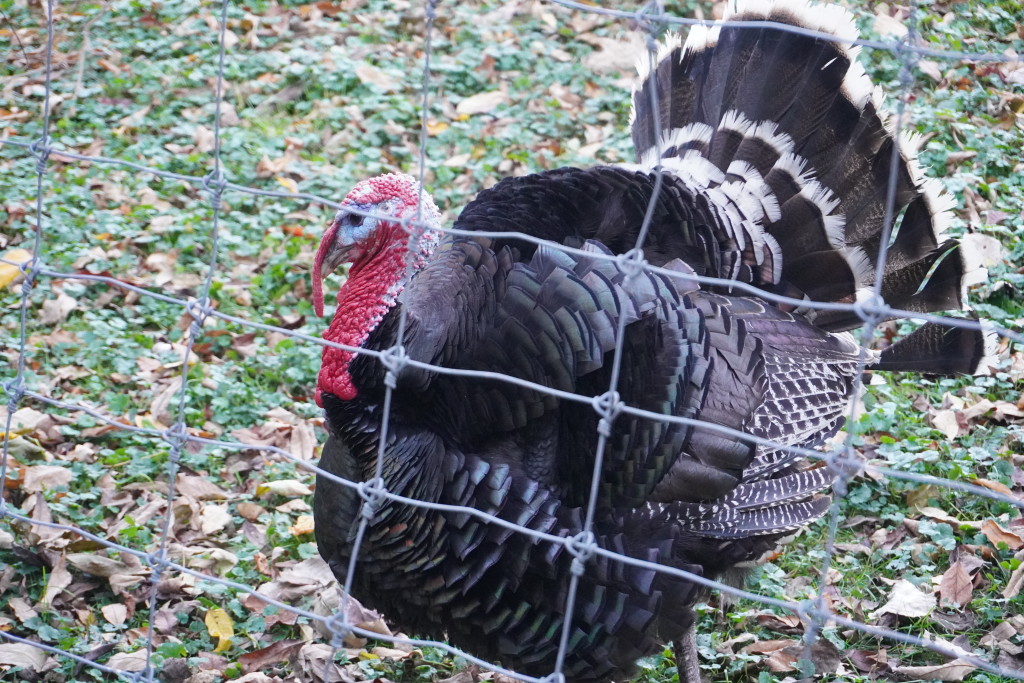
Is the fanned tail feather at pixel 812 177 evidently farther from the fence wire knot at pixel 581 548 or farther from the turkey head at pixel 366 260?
the fence wire knot at pixel 581 548

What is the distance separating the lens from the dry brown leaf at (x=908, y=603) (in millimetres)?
3457

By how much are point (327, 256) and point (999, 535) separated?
7.94ft

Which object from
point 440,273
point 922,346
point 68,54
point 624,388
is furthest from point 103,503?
point 68,54

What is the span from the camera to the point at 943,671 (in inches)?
125

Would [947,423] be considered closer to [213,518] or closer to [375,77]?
[213,518]

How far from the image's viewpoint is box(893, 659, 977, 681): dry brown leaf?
3158mm

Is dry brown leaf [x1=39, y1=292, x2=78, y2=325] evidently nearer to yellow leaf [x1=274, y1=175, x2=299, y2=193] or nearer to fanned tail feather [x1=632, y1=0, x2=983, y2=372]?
yellow leaf [x1=274, y1=175, x2=299, y2=193]

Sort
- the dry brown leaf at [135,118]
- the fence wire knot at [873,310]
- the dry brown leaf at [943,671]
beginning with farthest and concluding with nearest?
1. the dry brown leaf at [135,118]
2. the dry brown leaf at [943,671]
3. the fence wire knot at [873,310]

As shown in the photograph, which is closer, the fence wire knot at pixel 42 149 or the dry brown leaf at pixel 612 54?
the fence wire knot at pixel 42 149

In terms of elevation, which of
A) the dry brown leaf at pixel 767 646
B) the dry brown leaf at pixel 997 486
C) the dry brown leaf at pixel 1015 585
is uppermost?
the dry brown leaf at pixel 997 486

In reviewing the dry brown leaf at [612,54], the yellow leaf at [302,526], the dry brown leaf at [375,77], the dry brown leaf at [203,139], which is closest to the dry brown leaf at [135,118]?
the dry brown leaf at [203,139]

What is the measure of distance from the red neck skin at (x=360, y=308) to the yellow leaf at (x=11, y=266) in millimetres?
2299

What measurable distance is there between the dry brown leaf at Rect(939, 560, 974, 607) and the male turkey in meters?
0.59

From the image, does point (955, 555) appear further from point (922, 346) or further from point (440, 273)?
point (440, 273)
